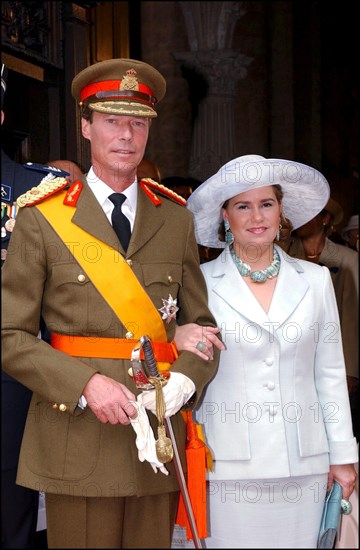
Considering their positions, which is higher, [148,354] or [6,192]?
[6,192]

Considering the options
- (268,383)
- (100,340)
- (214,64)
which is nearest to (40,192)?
(100,340)

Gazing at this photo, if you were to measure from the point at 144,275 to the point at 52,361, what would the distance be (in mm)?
391

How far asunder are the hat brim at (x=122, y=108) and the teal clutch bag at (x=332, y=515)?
1.31 meters

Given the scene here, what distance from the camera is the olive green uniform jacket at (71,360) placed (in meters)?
2.97

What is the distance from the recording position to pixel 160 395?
296cm

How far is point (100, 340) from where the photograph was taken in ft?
10.1

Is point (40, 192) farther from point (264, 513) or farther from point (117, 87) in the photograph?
point (264, 513)

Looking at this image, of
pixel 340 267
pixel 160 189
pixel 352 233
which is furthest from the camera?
pixel 352 233

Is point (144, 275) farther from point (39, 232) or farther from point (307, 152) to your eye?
point (307, 152)

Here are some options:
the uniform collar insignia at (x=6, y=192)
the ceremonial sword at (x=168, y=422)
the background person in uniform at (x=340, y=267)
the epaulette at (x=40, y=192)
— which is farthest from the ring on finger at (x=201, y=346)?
the background person in uniform at (x=340, y=267)

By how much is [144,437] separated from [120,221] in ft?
2.14

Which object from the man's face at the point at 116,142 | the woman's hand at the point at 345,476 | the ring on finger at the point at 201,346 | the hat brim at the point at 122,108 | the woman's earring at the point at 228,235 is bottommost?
the woman's hand at the point at 345,476

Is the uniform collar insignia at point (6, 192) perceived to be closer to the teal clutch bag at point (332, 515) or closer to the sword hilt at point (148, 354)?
the sword hilt at point (148, 354)

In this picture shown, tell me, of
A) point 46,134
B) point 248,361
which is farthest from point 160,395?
point 46,134
